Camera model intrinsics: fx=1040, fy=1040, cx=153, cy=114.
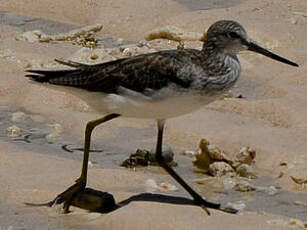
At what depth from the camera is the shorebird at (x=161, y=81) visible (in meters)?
6.04

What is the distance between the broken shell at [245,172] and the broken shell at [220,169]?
6 cm

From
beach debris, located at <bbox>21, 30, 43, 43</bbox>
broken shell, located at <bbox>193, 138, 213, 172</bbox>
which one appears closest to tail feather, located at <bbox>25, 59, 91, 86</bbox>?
broken shell, located at <bbox>193, 138, 213, 172</bbox>

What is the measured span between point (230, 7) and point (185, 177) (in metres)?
4.37

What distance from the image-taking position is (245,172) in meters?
6.91

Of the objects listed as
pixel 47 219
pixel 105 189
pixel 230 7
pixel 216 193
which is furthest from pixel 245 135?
pixel 230 7

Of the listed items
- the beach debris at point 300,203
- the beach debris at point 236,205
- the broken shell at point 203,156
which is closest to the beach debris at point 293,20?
the broken shell at point 203,156

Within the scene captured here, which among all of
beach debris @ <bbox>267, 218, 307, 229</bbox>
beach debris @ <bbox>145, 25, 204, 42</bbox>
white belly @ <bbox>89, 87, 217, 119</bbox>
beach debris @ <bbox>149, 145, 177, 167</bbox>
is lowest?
beach debris @ <bbox>267, 218, 307, 229</bbox>

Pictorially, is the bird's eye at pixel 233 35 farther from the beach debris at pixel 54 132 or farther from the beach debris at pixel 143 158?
the beach debris at pixel 54 132

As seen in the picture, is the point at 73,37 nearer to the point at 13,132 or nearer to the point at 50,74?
the point at 13,132

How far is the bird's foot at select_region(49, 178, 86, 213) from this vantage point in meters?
6.14

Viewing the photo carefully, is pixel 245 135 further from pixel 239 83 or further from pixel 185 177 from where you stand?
pixel 239 83

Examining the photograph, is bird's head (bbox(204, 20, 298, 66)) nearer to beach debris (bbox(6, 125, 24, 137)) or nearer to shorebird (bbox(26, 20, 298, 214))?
shorebird (bbox(26, 20, 298, 214))

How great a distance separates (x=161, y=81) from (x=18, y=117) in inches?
85.3

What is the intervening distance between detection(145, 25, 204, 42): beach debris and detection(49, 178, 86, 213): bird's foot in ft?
12.6
